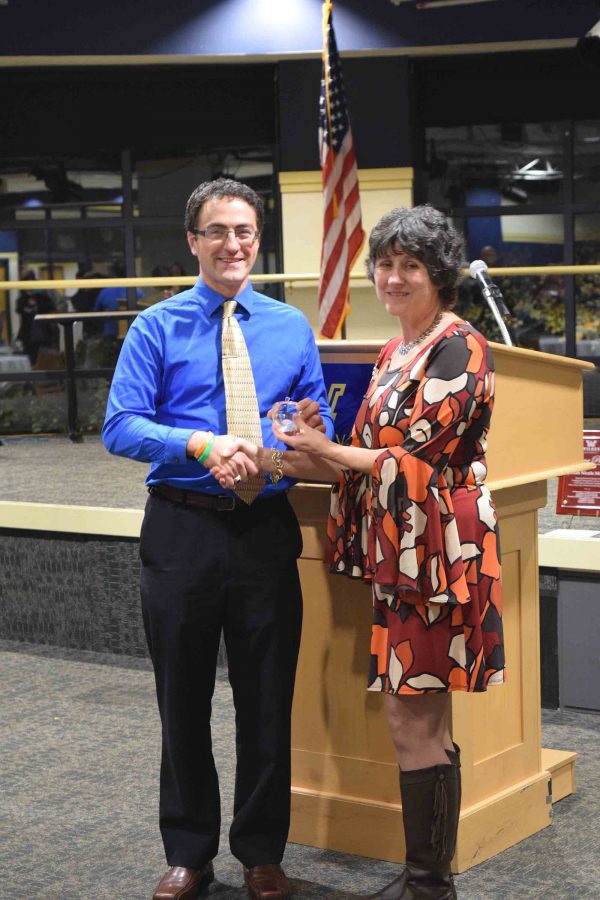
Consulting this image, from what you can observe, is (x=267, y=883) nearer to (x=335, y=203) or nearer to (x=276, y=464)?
(x=276, y=464)

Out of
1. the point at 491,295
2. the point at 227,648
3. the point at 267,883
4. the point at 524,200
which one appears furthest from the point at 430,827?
the point at 524,200

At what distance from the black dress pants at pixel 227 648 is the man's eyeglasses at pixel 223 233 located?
1.87 ft

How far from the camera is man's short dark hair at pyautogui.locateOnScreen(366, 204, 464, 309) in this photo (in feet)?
8.05

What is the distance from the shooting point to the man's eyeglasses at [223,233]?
101 inches

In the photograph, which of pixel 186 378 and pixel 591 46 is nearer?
pixel 186 378

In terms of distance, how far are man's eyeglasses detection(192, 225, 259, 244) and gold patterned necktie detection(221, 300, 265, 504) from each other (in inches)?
8.5

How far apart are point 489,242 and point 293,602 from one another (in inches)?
361

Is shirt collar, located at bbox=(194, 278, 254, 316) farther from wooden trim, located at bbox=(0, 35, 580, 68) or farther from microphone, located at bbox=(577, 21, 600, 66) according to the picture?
wooden trim, located at bbox=(0, 35, 580, 68)

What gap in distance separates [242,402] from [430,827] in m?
0.96

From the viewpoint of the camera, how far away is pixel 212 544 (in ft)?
8.44

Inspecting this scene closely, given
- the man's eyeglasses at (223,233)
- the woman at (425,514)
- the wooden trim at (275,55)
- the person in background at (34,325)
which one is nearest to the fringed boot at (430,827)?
the woman at (425,514)

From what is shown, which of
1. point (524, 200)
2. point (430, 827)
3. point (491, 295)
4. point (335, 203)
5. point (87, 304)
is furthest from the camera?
point (524, 200)

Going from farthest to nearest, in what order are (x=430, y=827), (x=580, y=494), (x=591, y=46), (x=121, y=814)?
1. (x=591, y=46)
2. (x=580, y=494)
3. (x=121, y=814)
4. (x=430, y=827)

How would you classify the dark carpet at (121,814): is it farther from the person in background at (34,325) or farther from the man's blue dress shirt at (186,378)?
the person in background at (34,325)
